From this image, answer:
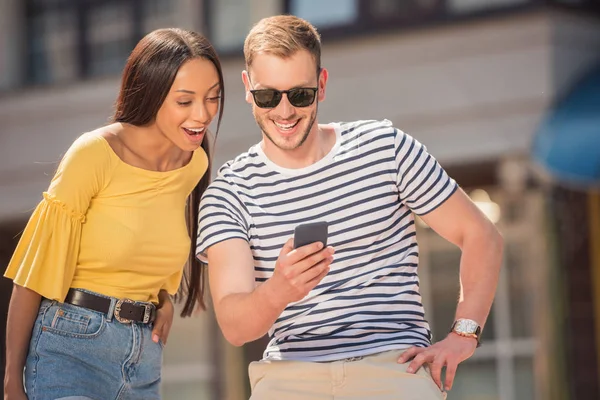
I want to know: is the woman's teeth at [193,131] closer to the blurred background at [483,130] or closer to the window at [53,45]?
the blurred background at [483,130]

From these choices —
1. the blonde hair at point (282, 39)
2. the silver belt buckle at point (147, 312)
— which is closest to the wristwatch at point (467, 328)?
the blonde hair at point (282, 39)

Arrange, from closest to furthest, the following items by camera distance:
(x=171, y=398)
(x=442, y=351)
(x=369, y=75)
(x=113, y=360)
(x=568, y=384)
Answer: (x=442, y=351) < (x=113, y=360) < (x=568, y=384) < (x=369, y=75) < (x=171, y=398)

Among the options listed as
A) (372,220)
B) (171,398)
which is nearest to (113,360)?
(372,220)

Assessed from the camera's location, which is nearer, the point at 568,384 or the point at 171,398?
the point at 568,384

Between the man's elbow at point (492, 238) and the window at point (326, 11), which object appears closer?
the man's elbow at point (492, 238)

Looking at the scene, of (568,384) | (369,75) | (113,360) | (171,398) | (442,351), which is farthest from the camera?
(171,398)

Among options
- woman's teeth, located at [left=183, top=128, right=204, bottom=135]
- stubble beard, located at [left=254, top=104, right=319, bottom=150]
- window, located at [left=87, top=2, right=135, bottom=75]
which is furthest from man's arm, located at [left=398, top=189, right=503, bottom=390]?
window, located at [left=87, top=2, right=135, bottom=75]

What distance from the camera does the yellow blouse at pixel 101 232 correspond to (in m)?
3.64

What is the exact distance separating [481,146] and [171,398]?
4.39 m

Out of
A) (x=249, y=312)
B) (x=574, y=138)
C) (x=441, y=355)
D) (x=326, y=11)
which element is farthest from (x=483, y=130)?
(x=249, y=312)

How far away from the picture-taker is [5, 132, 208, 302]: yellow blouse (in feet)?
11.9

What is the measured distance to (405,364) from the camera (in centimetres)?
346

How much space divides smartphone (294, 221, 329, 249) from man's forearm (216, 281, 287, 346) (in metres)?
0.17

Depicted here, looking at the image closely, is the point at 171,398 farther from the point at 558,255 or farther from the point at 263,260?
the point at 263,260
